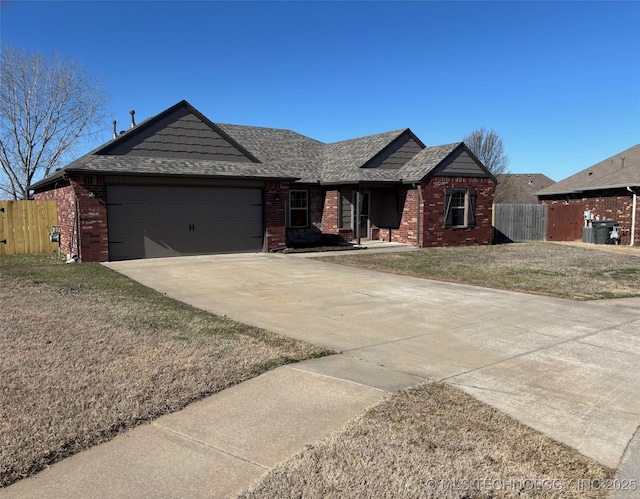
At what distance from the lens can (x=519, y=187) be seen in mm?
54000

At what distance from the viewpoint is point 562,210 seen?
84.5 feet

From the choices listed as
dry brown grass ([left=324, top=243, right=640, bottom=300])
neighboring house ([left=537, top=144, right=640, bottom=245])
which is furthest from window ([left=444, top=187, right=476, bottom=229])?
neighboring house ([left=537, top=144, right=640, bottom=245])

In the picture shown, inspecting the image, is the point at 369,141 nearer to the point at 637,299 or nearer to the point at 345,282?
the point at 345,282

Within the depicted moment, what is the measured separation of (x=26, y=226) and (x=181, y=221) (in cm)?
642

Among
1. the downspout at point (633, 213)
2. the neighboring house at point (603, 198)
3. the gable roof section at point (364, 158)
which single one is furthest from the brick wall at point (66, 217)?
the downspout at point (633, 213)

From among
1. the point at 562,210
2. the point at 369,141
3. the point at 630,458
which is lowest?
the point at 630,458

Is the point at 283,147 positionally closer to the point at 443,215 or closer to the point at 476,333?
the point at 443,215

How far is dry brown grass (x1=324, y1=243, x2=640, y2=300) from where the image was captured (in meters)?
11.1

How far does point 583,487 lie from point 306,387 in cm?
238

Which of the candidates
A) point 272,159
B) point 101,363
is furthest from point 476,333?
point 272,159

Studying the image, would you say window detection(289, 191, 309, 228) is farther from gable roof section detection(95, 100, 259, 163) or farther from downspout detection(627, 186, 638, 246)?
downspout detection(627, 186, 638, 246)

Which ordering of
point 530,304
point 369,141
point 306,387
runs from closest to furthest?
point 306,387 → point 530,304 → point 369,141

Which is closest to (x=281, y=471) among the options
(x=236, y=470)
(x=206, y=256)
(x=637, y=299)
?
(x=236, y=470)

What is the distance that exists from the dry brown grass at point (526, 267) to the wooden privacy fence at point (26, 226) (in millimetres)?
10327
